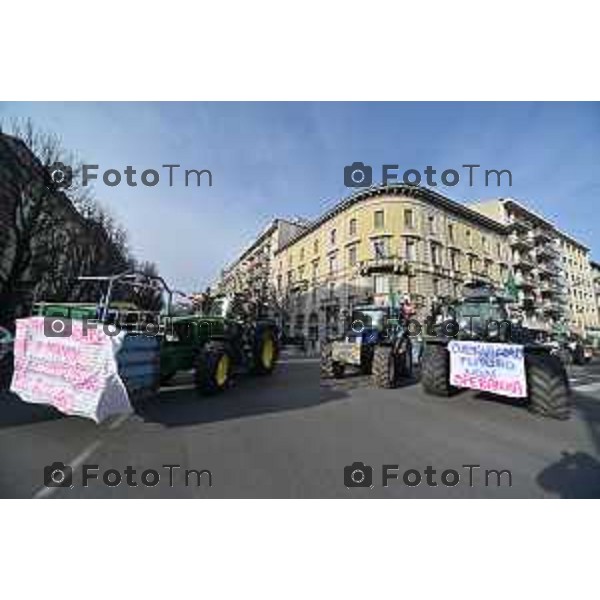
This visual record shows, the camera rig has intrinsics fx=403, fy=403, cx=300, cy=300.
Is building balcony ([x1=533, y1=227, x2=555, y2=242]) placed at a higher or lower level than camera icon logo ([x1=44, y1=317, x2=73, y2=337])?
higher

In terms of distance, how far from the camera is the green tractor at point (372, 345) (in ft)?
36.5

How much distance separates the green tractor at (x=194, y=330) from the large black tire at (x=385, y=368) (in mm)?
3386

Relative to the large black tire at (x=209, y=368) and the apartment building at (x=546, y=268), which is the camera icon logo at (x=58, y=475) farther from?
the apartment building at (x=546, y=268)

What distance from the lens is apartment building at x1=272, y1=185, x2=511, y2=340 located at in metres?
36.1

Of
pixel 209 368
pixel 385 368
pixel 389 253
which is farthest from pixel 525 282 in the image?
pixel 209 368

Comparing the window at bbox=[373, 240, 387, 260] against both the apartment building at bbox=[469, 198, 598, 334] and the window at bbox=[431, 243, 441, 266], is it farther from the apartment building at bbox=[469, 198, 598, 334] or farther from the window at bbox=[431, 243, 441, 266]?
the apartment building at bbox=[469, 198, 598, 334]

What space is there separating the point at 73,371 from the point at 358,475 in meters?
3.90

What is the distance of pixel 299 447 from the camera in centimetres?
528

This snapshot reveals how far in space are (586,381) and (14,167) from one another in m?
26.6

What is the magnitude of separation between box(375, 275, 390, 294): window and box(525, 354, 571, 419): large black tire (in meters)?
28.0

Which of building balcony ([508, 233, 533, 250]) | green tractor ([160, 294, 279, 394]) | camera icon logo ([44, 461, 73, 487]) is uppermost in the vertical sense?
building balcony ([508, 233, 533, 250])

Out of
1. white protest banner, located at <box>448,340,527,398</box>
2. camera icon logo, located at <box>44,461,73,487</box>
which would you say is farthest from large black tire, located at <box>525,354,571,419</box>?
camera icon logo, located at <box>44,461,73,487</box>

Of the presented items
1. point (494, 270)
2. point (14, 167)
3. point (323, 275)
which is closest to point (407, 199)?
point (323, 275)

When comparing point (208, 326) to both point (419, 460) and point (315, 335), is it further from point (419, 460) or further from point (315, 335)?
point (315, 335)
